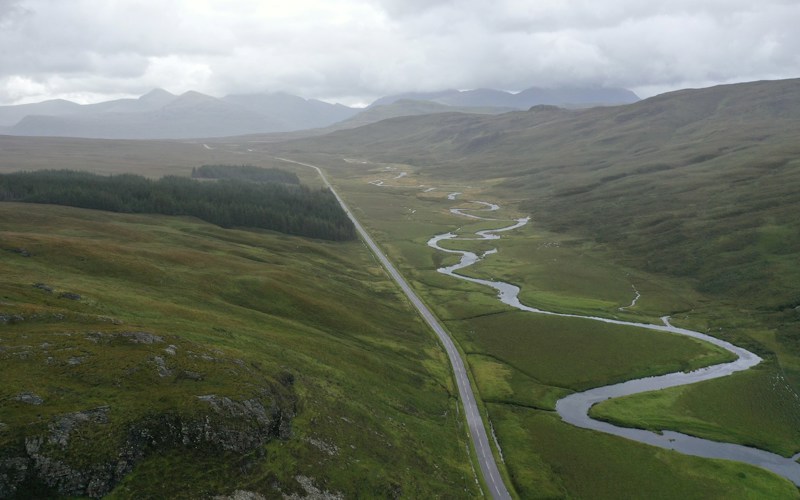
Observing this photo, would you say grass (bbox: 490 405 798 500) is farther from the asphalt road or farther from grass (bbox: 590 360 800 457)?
grass (bbox: 590 360 800 457)

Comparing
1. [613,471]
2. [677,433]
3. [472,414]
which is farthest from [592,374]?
[613,471]

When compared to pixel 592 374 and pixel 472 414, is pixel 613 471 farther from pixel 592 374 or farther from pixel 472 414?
pixel 592 374

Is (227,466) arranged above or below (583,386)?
above

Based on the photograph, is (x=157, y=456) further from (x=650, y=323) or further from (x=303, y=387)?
(x=650, y=323)

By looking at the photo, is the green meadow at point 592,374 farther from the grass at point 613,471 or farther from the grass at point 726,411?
the grass at point 726,411

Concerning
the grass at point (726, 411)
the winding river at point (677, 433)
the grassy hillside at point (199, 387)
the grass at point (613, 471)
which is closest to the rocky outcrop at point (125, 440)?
the grassy hillside at point (199, 387)

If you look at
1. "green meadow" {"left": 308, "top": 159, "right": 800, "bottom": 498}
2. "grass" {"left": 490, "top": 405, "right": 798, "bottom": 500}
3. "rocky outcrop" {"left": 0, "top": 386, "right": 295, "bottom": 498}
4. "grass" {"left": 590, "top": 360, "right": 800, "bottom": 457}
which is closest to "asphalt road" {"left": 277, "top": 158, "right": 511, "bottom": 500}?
"green meadow" {"left": 308, "top": 159, "right": 800, "bottom": 498}

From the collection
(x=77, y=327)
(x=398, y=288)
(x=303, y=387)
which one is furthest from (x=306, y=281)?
(x=77, y=327)

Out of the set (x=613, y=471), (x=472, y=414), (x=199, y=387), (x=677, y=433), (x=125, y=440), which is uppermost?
(x=199, y=387)
